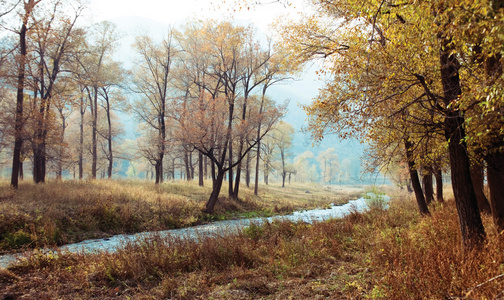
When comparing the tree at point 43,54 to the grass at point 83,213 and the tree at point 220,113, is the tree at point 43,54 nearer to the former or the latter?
the grass at point 83,213

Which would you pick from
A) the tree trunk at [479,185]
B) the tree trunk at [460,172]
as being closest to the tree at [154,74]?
the tree trunk at [479,185]

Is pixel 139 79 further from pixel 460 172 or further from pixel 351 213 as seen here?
pixel 460 172

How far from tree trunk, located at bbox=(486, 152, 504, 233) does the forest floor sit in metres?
0.48

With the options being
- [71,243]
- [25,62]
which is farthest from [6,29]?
[71,243]

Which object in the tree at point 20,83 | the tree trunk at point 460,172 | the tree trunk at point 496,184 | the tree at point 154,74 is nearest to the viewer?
the tree trunk at point 460,172

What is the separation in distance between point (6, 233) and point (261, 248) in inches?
392

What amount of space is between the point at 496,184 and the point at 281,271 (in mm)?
5735

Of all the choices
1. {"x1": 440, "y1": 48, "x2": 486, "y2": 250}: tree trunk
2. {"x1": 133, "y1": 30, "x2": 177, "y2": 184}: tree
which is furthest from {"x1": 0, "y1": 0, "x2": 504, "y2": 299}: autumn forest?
{"x1": 133, "y1": 30, "x2": 177, "y2": 184}: tree

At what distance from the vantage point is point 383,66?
5.97 meters

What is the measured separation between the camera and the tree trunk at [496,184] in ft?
21.4

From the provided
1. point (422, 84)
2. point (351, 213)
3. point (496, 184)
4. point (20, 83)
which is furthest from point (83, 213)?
point (496, 184)

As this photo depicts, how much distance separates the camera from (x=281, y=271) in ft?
19.9

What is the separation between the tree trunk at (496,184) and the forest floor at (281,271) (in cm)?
48

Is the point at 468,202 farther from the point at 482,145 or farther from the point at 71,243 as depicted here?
the point at 71,243
